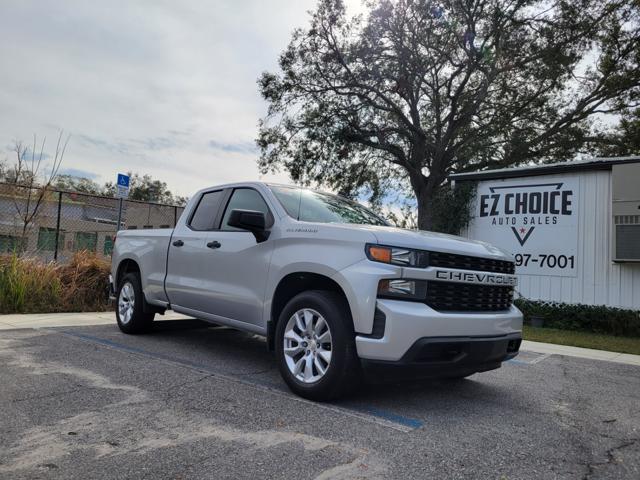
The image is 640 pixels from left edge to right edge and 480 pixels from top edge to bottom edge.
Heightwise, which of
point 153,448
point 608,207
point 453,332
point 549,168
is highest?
point 549,168

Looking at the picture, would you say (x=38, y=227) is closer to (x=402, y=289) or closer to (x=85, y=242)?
(x=85, y=242)

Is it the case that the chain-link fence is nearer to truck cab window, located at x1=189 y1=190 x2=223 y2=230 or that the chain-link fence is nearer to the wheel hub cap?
truck cab window, located at x1=189 y1=190 x2=223 y2=230

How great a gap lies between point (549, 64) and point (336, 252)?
18.1m

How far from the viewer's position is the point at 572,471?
9.98 ft

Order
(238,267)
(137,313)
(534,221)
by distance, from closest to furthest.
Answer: (238,267) < (137,313) < (534,221)

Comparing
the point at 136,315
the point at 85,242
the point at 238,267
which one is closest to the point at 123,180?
the point at 85,242

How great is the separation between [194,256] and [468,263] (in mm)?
3078

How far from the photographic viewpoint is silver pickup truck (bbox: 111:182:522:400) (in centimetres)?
380

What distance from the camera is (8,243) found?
1005cm

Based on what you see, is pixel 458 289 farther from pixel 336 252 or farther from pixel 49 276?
pixel 49 276

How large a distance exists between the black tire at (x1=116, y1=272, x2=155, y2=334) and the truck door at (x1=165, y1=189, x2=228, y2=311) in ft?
2.48

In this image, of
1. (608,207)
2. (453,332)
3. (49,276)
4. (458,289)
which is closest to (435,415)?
(453,332)

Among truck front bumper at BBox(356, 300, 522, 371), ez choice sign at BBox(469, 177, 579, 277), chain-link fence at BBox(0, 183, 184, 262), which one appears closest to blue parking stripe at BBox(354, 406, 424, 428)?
truck front bumper at BBox(356, 300, 522, 371)

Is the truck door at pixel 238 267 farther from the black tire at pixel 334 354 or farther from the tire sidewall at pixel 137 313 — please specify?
the tire sidewall at pixel 137 313
